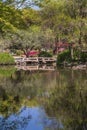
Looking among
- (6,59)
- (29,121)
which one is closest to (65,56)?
(6,59)

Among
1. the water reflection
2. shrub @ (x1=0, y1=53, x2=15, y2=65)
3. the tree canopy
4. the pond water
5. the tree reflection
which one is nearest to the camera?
the water reflection

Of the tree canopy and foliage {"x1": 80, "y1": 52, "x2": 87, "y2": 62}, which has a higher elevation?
the tree canopy

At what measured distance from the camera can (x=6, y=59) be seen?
5609cm

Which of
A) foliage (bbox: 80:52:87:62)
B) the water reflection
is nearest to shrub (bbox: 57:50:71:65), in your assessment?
foliage (bbox: 80:52:87:62)

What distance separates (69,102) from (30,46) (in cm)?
4437

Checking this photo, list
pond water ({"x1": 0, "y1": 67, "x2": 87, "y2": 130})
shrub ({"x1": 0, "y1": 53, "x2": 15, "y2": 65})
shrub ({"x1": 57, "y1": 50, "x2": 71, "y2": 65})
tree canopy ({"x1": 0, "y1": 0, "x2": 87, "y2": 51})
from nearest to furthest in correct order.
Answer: pond water ({"x1": 0, "y1": 67, "x2": 87, "y2": 130})
tree canopy ({"x1": 0, "y1": 0, "x2": 87, "y2": 51})
shrub ({"x1": 57, "y1": 50, "x2": 71, "y2": 65})
shrub ({"x1": 0, "y1": 53, "x2": 15, "y2": 65})

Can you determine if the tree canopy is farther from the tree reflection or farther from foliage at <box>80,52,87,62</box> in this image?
the tree reflection

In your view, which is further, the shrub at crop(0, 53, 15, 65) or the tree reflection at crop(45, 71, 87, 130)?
the shrub at crop(0, 53, 15, 65)

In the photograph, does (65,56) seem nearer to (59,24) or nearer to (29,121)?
(59,24)

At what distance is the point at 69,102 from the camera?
57.8ft

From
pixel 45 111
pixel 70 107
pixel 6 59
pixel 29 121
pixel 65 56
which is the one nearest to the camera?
pixel 29 121

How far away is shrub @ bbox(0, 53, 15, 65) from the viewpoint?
181 feet

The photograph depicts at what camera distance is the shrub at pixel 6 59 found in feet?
181

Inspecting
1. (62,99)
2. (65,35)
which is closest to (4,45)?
(65,35)
